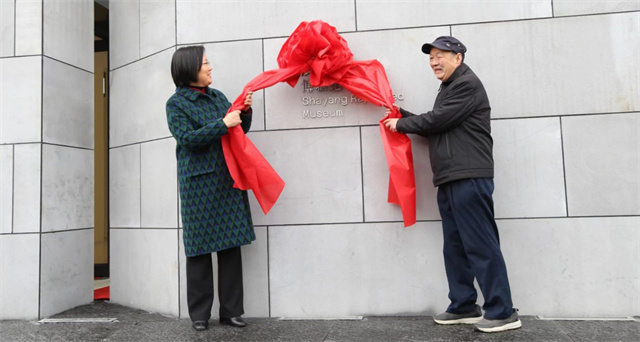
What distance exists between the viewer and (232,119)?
151 inches

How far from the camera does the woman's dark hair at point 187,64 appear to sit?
3895mm

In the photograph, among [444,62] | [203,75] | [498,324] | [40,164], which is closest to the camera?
[498,324]

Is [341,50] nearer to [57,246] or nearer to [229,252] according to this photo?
[229,252]

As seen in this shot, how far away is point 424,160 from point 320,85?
106 centimetres

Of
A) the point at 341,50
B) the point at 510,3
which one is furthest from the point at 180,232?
the point at 510,3

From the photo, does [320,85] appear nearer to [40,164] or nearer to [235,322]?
[235,322]

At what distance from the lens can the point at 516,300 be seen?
161 inches

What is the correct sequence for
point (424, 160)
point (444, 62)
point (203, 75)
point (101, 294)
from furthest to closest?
point (101, 294)
point (424, 160)
point (203, 75)
point (444, 62)

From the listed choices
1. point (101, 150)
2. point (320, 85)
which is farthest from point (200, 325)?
point (101, 150)

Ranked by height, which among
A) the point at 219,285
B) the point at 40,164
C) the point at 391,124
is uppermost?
the point at 391,124

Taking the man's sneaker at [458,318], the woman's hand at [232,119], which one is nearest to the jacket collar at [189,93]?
the woman's hand at [232,119]

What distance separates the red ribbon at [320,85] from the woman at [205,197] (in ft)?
0.41

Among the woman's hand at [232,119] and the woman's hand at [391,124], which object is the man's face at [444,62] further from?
the woman's hand at [232,119]

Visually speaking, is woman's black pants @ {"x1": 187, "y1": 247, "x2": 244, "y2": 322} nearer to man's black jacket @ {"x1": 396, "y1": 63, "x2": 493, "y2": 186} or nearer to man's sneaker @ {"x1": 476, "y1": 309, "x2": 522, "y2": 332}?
man's black jacket @ {"x1": 396, "y1": 63, "x2": 493, "y2": 186}
